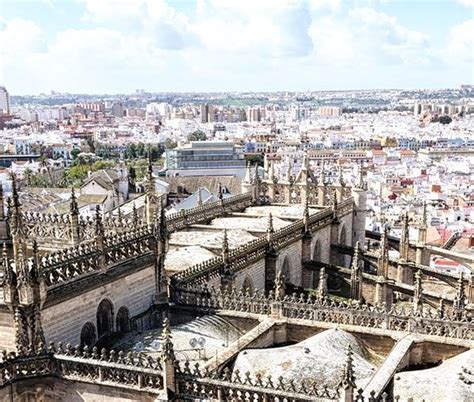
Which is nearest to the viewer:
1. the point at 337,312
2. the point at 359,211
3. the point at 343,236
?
the point at 337,312

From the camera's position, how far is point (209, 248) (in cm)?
3038

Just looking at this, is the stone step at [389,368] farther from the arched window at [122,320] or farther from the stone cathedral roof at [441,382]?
the arched window at [122,320]

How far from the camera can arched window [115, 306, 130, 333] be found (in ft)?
68.1

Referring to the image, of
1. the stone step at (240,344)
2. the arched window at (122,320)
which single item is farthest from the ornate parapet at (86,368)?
the arched window at (122,320)

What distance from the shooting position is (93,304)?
19359 millimetres

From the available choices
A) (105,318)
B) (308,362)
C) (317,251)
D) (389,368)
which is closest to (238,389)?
(308,362)

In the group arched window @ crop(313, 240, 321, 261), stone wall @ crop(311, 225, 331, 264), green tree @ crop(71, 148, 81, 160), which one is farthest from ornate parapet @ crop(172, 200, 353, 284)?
green tree @ crop(71, 148, 81, 160)

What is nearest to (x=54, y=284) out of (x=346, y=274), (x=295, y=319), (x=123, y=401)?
(x=123, y=401)

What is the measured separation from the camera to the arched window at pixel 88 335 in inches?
755

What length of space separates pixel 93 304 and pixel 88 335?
96cm

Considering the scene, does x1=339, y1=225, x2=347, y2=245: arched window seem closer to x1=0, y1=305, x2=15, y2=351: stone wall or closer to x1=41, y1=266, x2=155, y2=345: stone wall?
x1=41, y1=266, x2=155, y2=345: stone wall

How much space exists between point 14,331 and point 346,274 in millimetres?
20572

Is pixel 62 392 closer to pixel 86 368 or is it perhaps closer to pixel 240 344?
pixel 86 368

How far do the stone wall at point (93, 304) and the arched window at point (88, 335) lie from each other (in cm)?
16
